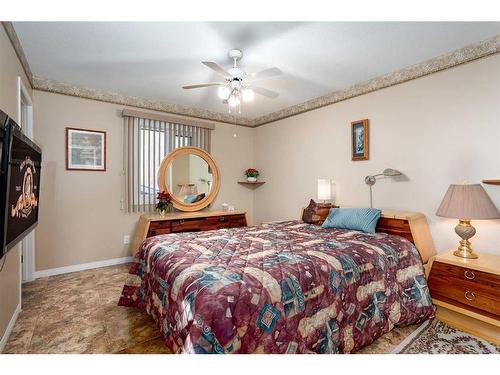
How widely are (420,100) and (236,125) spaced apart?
295cm

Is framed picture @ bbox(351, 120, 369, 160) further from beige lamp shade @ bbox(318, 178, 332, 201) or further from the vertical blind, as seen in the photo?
the vertical blind

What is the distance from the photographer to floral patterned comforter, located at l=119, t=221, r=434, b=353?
49.6 inches

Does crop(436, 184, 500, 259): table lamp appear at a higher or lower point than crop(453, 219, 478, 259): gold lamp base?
higher

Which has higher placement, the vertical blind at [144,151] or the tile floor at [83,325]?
the vertical blind at [144,151]

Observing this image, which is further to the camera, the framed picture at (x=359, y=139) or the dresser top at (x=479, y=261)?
the framed picture at (x=359, y=139)

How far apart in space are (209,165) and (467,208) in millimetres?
3415

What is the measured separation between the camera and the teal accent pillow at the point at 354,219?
2635mm

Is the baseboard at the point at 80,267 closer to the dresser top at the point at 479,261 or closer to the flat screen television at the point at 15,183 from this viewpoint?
the flat screen television at the point at 15,183

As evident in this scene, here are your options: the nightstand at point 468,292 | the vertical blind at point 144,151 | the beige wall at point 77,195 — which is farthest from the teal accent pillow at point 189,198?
the nightstand at point 468,292

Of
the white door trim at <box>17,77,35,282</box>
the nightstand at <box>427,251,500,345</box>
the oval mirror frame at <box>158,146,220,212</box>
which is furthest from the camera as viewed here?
the oval mirror frame at <box>158,146,220,212</box>

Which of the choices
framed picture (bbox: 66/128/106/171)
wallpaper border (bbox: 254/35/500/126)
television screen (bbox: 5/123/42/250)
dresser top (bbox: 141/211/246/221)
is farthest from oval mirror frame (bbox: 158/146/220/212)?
television screen (bbox: 5/123/42/250)

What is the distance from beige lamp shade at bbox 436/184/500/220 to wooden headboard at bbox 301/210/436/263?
0.34 meters

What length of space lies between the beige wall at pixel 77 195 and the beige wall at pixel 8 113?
952 mm

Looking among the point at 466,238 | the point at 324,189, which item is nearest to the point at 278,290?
the point at 466,238
